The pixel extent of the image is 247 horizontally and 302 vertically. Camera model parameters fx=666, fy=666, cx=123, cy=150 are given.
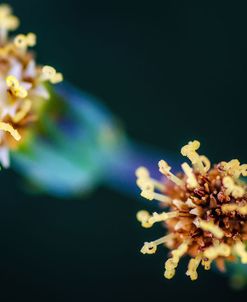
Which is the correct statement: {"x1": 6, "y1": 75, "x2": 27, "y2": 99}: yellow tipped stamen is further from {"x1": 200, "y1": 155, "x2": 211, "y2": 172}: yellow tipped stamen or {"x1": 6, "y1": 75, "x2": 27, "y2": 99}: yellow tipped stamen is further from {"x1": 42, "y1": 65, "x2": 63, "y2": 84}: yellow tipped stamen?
{"x1": 200, "y1": 155, "x2": 211, "y2": 172}: yellow tipped stamen

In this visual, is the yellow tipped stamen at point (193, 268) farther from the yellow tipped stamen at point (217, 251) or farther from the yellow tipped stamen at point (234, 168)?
the yellow tipped stamen at point (234, 168)

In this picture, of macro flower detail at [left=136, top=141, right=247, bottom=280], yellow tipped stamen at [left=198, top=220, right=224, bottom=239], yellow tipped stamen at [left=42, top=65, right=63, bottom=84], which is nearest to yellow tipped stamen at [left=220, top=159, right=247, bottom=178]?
macro flower detail at [left=136, top=141, right=247, bottom=280]

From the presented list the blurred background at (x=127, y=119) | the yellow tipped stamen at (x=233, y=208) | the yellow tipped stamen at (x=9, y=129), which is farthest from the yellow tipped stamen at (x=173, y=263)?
the blurred background at (x=127, y=119)

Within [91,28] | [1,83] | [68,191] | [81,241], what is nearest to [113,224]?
[81,241]

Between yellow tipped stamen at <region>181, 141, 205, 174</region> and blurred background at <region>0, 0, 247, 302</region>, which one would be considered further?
blurred background at <region>0, 0, 247, 302</region>

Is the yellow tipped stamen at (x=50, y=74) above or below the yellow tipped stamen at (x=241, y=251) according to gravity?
above

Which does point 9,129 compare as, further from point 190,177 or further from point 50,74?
point 190,177

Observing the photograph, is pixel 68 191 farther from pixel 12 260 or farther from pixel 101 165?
pixel 12 260
